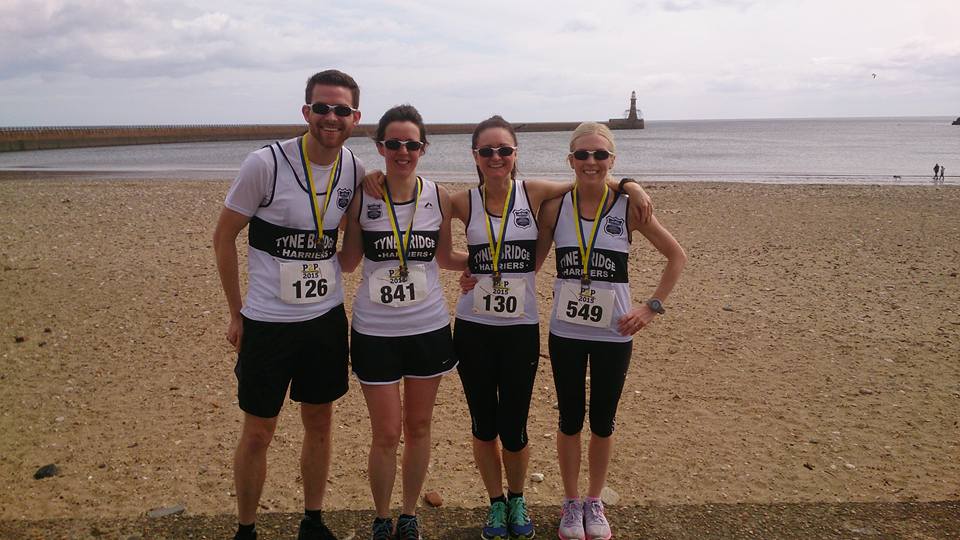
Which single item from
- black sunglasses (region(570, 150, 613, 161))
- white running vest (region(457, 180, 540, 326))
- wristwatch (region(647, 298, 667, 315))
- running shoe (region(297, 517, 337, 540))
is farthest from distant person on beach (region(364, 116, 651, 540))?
running shoe (region(297, 517, 337, 540))

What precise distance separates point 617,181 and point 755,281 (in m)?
6.13

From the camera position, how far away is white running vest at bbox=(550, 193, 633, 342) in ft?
11.0

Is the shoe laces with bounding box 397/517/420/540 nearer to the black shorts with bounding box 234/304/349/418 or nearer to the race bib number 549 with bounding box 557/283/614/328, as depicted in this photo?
the black shorts with bounding box 234/304/349/418

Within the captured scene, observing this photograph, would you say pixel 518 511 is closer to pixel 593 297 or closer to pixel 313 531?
pixel 313 531

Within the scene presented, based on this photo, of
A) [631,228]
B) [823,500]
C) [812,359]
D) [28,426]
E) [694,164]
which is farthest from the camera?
[694,164]

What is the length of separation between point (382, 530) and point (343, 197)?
5.32 feet

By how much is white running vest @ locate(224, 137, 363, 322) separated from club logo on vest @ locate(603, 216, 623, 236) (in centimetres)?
131

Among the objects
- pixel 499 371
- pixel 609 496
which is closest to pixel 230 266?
pixel 499 371

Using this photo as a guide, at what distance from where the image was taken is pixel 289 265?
3.08m

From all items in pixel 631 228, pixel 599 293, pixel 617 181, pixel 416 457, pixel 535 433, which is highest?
pixel 617 181

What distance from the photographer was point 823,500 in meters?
3.95

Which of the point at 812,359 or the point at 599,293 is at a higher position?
the point at 599,293

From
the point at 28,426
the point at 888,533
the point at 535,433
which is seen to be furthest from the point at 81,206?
the point at 888,533

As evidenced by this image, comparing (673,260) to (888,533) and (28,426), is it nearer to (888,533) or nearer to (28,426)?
(888,533)
